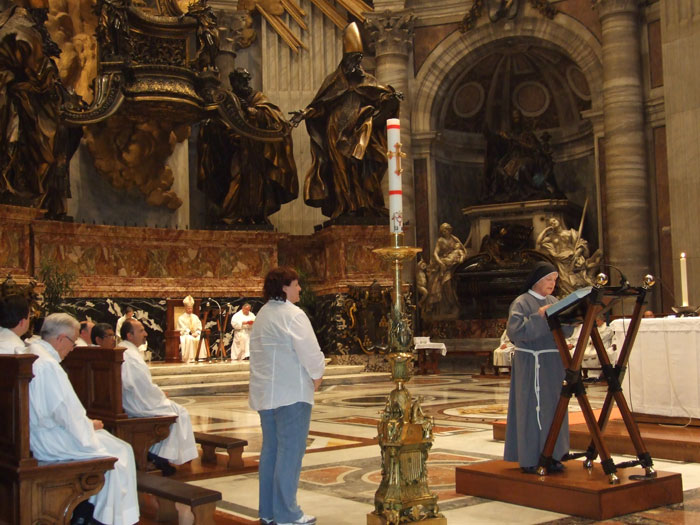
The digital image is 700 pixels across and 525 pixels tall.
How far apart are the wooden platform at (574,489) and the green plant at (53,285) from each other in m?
10.4

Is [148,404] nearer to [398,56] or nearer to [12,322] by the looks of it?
[12,322]

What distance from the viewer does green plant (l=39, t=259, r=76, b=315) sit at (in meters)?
14.5

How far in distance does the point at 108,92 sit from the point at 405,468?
41.7 ft

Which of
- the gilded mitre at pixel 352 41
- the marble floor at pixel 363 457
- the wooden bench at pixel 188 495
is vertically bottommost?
the marble floor at pixel 363 457

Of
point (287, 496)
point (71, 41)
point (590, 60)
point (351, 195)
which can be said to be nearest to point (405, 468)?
point (287, 496)

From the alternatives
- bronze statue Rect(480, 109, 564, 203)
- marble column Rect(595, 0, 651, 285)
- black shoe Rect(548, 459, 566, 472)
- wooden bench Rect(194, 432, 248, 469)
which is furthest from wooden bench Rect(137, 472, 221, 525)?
bronze statue Rect(480, 109, 564, 203)

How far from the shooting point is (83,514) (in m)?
4.41

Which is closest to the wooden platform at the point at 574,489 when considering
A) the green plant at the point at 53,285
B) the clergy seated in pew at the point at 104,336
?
the clergy seated in pew at the point at 104,336

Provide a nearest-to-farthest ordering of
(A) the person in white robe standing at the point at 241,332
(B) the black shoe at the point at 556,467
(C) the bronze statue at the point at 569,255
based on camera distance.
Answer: (B) the black shoe at the point at 556,467, (A) the person in white robe standing at the point at 241,332, (C) the bronze statue at the point at 569,255

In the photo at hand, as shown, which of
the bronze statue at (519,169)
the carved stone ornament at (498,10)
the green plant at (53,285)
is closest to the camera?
the green plant at (53,285)

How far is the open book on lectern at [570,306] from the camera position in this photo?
199 inches

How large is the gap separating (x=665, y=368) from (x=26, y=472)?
218 inches

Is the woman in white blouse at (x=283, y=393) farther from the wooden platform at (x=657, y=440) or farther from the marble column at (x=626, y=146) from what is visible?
the marble column at (x=626, y=146)

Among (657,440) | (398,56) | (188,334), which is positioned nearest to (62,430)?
(657,440)
